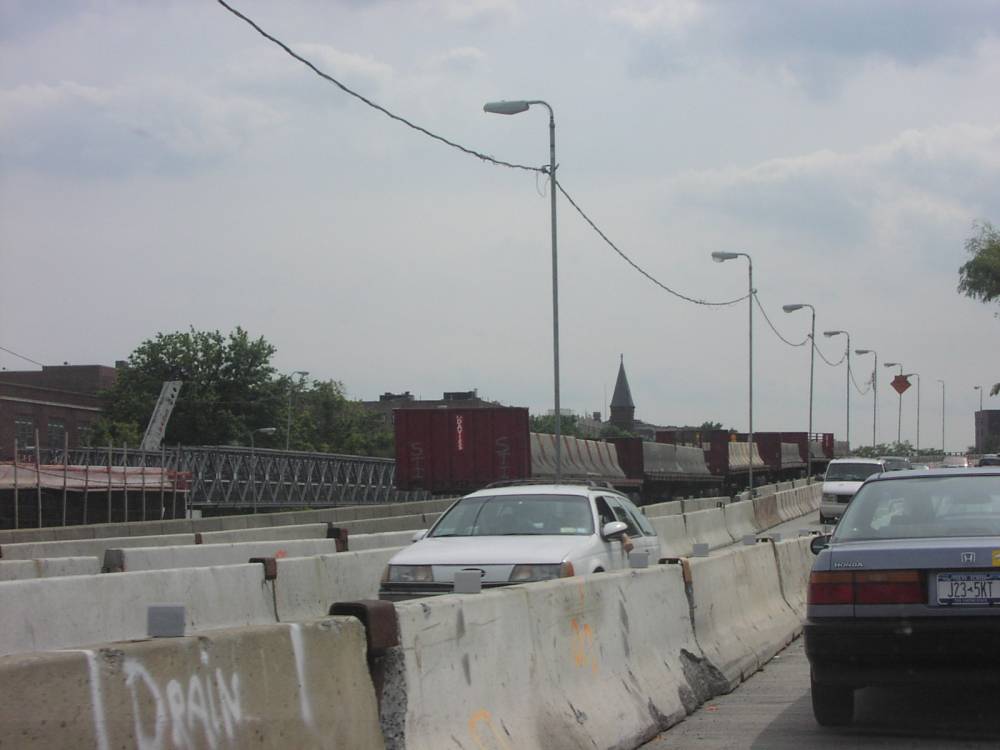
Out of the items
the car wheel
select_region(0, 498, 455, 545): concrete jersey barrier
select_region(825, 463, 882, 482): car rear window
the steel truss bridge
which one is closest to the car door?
the car wheel

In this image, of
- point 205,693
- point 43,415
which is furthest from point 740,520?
point 43,415

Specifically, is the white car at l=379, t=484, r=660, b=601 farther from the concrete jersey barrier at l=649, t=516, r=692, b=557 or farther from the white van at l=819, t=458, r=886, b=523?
the white van at l=819, t=458, r=886, b=523

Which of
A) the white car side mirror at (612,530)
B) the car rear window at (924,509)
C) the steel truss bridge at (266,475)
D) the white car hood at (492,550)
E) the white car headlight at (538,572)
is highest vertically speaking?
the car rear window at (924,509)

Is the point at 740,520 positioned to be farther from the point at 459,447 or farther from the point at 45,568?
the point at 45,568

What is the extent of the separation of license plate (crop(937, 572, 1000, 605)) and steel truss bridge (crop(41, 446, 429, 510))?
4224 cm

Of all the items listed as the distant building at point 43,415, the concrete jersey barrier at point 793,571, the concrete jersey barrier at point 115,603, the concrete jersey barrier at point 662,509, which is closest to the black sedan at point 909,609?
the concrete jersey barrier at point 115,603

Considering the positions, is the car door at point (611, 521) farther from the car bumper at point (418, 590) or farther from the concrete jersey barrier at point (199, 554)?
the concrete jersey barrier at point (199, 554)

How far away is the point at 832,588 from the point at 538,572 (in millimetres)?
4111

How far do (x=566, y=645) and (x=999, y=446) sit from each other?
277ft

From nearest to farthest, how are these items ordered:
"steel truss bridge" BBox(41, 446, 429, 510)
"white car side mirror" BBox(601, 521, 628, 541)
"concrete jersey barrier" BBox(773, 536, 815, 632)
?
"white car side mirror" BBox(601, 521, 628, 541) < "concrete jersey barrier" BBox(773, 536, 815, 632) < "steel truss bridge" BBox(41, 446, 429, 510)

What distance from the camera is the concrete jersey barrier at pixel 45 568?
11719 mm

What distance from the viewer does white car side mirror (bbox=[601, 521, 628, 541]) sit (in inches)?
479

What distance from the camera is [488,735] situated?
5918 millimetres

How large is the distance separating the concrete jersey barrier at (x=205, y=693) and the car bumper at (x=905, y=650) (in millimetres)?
3093
